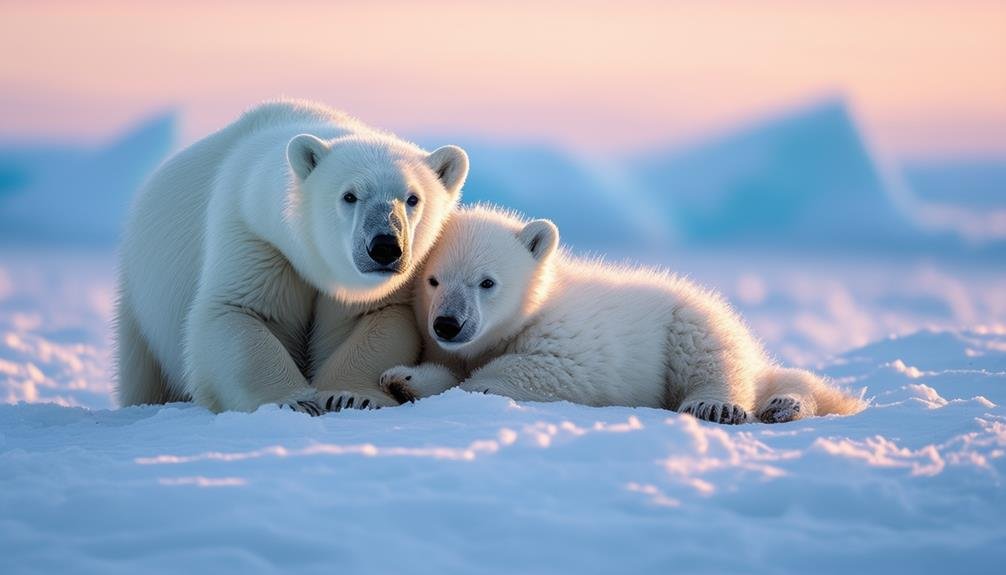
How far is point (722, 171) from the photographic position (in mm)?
20969

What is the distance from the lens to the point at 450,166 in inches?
179

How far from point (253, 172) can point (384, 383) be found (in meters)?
1.11

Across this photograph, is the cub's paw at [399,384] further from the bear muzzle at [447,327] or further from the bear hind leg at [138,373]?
the bear hind leg at [138,373]

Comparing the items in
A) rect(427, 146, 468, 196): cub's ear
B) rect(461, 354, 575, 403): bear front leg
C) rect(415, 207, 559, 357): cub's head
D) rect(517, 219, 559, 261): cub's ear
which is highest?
rect(427, 146, 468, 196): cub's ear

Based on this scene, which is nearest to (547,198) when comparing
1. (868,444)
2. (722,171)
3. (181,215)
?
(722,171)

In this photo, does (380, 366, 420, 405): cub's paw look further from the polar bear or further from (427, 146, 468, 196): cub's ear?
(427, 146, 468, 196): cub's ear

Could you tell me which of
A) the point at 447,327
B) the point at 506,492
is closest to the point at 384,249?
the point at 447,327

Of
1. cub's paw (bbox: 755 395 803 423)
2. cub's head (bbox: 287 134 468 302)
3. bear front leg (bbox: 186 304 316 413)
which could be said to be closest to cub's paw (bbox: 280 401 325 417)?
bear front leg (bbox: 186 304 316 413)

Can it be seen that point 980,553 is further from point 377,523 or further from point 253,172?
point 253,172

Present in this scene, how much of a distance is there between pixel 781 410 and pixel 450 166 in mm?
1705

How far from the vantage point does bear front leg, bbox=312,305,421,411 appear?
4.29 meters

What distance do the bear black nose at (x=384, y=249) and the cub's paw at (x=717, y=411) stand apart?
1326 mm

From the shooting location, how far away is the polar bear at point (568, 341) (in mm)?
4297

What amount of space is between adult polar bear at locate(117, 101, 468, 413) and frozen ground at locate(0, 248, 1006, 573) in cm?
33
